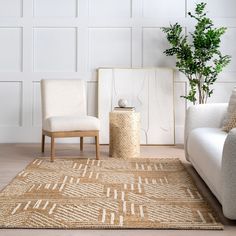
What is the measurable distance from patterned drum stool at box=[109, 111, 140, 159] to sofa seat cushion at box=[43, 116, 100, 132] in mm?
280

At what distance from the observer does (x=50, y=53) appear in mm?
5789

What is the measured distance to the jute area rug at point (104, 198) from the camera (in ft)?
Answer: 8.14

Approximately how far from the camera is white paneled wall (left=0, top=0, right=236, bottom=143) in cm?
575

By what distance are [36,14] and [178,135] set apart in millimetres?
2329

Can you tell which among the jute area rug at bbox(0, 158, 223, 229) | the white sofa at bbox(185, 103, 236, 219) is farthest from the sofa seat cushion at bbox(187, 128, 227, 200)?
the jute area rug at bbox(0, 158, 223, 229)

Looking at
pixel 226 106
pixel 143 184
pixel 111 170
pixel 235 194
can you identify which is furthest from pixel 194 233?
pixel 226 106

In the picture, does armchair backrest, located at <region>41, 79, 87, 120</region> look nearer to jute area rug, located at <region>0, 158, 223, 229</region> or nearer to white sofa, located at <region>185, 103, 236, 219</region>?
jute area rug, located at <region>0, 158, 223, 229</region>

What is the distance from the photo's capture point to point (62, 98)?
197 inches

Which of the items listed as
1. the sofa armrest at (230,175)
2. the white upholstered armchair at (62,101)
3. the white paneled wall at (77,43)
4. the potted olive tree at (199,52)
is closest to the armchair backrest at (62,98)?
the white upholstered armchair at (62,101)

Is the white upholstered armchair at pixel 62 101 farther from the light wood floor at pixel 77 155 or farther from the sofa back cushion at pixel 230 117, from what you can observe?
the sofa back cushion at pixel 230 117

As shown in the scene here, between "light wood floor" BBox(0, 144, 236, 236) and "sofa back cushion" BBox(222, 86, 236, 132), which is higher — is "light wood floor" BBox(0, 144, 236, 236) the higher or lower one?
the lower one

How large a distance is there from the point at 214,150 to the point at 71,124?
5.88 ft

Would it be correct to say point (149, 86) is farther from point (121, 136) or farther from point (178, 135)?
point (121, 136)

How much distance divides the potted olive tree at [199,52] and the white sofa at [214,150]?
122 cm
